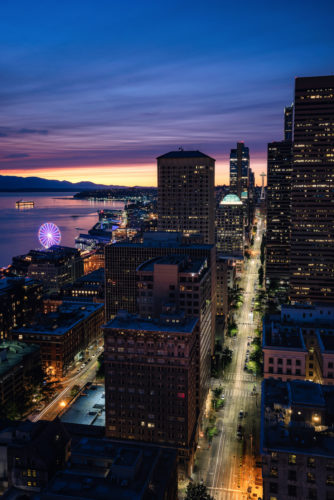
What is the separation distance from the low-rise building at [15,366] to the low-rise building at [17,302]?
30162 mm

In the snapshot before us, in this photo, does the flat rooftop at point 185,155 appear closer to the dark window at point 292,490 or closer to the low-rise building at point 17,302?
the low-rise building at point 17,302

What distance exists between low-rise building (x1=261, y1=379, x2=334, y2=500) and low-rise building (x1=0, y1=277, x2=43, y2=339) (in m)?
108

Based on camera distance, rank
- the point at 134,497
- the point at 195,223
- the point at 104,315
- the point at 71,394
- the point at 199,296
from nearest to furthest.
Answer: the point at 134,497 → the point at 199,296 → the point at 71,394 → the point at 104,315 → the point at 195,223

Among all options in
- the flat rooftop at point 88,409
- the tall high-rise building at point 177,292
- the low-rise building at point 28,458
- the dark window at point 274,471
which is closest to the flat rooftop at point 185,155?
the tall high-rise building at point 177,292

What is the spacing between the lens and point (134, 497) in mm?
48281

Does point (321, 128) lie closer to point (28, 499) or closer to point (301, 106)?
point (301, 106)

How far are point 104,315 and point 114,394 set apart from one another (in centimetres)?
6997

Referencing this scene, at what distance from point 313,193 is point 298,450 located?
5063 inches

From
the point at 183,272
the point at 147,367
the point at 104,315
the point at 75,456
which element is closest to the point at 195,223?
the point at 104,315

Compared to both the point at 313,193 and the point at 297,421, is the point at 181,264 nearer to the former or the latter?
the point at 297,421

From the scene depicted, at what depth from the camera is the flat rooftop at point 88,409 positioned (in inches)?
3401

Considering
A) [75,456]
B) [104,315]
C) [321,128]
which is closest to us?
[75,456]

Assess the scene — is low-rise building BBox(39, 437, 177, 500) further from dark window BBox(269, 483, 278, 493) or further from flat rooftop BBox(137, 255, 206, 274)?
flat rooftop BBox(137, 255, 206, 274)

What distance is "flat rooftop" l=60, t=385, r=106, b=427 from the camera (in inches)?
3401
